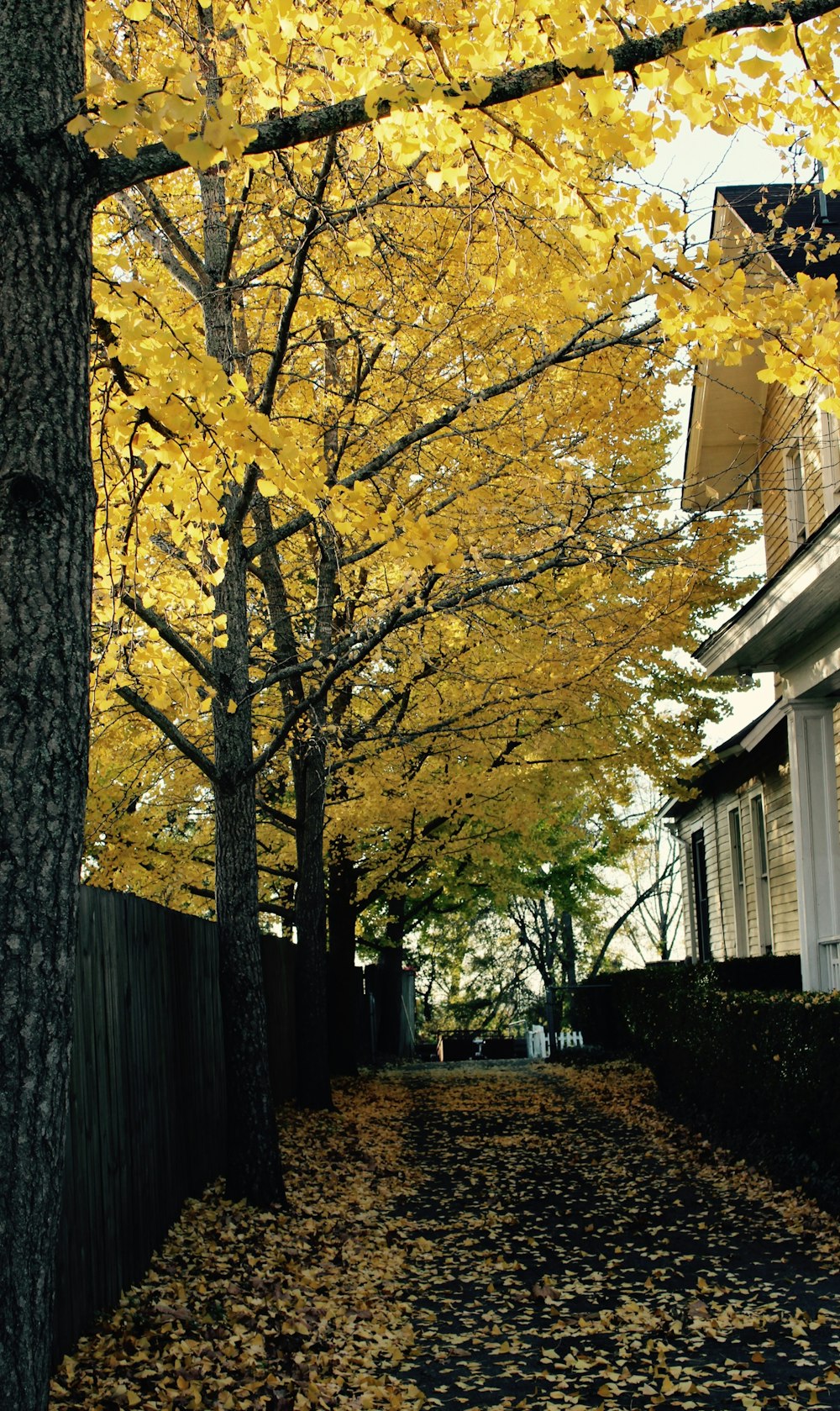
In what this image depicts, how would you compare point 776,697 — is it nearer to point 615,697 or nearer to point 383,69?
point 615,697

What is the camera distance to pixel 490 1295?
6613 mm

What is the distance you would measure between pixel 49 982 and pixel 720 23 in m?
3.57

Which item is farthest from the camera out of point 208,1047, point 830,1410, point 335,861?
point 335,861

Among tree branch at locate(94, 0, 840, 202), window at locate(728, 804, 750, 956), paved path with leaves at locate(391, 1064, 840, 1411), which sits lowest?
paved path with leaves at locate(391, 1064, 840, 1411)

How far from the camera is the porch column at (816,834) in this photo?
11.6 m

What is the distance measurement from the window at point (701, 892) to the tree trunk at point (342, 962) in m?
6.61

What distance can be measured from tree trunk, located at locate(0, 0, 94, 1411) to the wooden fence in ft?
6.97

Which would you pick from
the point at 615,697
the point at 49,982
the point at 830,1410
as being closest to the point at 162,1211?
the point at 830,1410

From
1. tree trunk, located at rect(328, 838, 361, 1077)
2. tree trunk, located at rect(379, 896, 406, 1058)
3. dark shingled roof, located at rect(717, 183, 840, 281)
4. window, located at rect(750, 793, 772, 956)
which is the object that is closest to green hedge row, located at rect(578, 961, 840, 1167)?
window, located at rect(750, 793, 772, 956)

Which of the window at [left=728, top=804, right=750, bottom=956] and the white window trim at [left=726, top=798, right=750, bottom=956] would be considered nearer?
the white window trim at [left=726, top=798, right=750, bottom=956]

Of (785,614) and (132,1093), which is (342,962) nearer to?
(785,614)

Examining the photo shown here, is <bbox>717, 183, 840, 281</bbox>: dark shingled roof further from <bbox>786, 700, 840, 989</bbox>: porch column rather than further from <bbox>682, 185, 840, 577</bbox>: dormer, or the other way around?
<bbox>786, 700, 840, 989</bbox>: porch column

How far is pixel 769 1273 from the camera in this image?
263 inches

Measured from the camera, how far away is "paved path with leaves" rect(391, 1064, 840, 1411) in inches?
201
